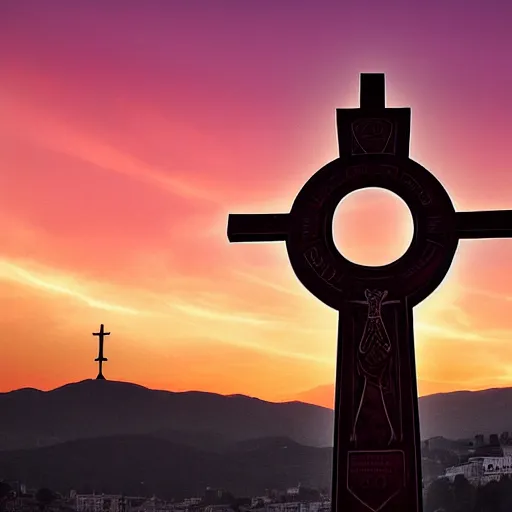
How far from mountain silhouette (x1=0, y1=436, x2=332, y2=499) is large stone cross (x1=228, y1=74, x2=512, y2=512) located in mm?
14638

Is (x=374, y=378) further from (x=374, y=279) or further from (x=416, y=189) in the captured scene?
(x=416, y=189)

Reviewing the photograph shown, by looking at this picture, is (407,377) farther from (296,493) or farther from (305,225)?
(296,493)

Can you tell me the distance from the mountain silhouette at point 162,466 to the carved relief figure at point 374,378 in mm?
14635

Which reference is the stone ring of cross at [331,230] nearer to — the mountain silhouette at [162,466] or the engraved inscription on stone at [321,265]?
the engraved inscription on stone at [321,265]

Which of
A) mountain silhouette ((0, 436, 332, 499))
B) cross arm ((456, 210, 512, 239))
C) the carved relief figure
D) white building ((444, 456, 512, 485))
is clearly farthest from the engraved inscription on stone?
mountain silhouette ((0, 436, 332, 499))

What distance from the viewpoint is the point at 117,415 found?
35094 millimetres

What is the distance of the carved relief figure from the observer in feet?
45.1

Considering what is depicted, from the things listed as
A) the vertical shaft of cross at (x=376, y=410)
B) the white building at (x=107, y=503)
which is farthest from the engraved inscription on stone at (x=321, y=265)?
the white building at (x=107, y=503)

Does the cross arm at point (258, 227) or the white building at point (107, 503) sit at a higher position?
the cross arm at point (258, 227)

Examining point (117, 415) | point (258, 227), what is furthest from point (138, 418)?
point (258, 227)

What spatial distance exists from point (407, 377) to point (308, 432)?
15875 millimetres

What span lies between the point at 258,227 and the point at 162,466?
61.7 ft

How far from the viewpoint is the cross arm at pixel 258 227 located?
1481 centimetres

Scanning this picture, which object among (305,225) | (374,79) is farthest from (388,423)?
(374,79)
